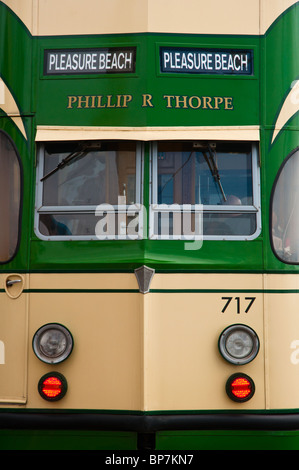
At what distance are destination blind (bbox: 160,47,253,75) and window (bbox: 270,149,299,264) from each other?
2.20 ft

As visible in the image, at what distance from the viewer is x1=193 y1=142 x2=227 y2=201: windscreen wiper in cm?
405

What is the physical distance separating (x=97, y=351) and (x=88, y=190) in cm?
102

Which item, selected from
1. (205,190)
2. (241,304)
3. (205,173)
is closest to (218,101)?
(205,173)

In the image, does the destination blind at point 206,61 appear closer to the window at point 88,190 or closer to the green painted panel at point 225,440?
the window at point 88,190

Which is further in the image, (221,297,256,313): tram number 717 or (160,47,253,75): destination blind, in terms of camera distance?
(160,47,253,75): destination blind

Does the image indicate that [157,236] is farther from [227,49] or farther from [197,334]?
[227,49]

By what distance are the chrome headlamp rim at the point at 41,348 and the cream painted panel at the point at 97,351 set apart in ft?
0.14

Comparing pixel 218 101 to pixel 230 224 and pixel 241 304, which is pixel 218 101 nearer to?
pixel 230 224

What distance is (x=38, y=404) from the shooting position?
3891 millimetres

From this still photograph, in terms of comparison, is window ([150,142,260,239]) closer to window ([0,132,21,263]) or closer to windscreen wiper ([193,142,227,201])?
windscreen wiper ([193,142,227,201])

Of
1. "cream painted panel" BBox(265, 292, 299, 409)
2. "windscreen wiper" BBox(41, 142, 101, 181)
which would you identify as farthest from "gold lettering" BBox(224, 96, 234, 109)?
"cream painted panel" BBox(265, 292, 299, 409)

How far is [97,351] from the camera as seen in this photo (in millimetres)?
3861
